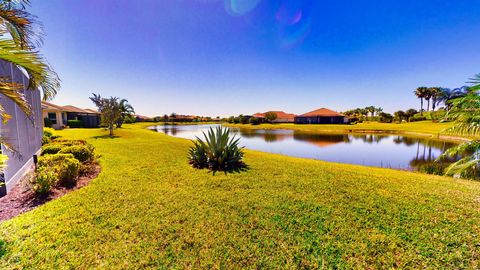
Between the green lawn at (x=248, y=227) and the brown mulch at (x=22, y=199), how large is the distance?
391 mm

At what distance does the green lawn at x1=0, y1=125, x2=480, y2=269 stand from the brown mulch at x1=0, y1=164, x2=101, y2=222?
1.28 ft

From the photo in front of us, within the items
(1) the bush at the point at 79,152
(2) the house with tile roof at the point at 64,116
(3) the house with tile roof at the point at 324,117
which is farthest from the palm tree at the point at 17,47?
(3) the house with tile roof at the point at 324,117

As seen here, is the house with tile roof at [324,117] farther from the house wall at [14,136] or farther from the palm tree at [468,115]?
the house wall at [14,136]

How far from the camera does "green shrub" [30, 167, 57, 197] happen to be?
4863 mm

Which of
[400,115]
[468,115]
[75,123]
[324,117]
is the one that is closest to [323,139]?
[468,115]

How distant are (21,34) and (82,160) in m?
5.16

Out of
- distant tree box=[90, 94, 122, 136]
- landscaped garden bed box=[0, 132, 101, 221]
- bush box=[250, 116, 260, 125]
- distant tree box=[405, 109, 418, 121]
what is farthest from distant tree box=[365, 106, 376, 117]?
landscaped garden bed box=[0, 132, 101, 221]

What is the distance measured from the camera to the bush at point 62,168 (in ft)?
18.0

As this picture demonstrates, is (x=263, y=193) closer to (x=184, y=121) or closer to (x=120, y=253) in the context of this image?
(x=120, y=253)

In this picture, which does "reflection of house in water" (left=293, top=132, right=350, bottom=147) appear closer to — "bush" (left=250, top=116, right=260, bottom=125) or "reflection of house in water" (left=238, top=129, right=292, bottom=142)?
"reflection of house in water" (left=238, top=129, right=292, bottom=142)

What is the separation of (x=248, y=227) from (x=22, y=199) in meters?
5.72

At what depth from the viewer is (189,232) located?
351 centimetres

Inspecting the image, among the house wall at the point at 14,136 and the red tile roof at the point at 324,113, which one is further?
the red tile roof at the point at 324,113

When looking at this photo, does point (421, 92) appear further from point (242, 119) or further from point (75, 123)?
point (75, 123)
